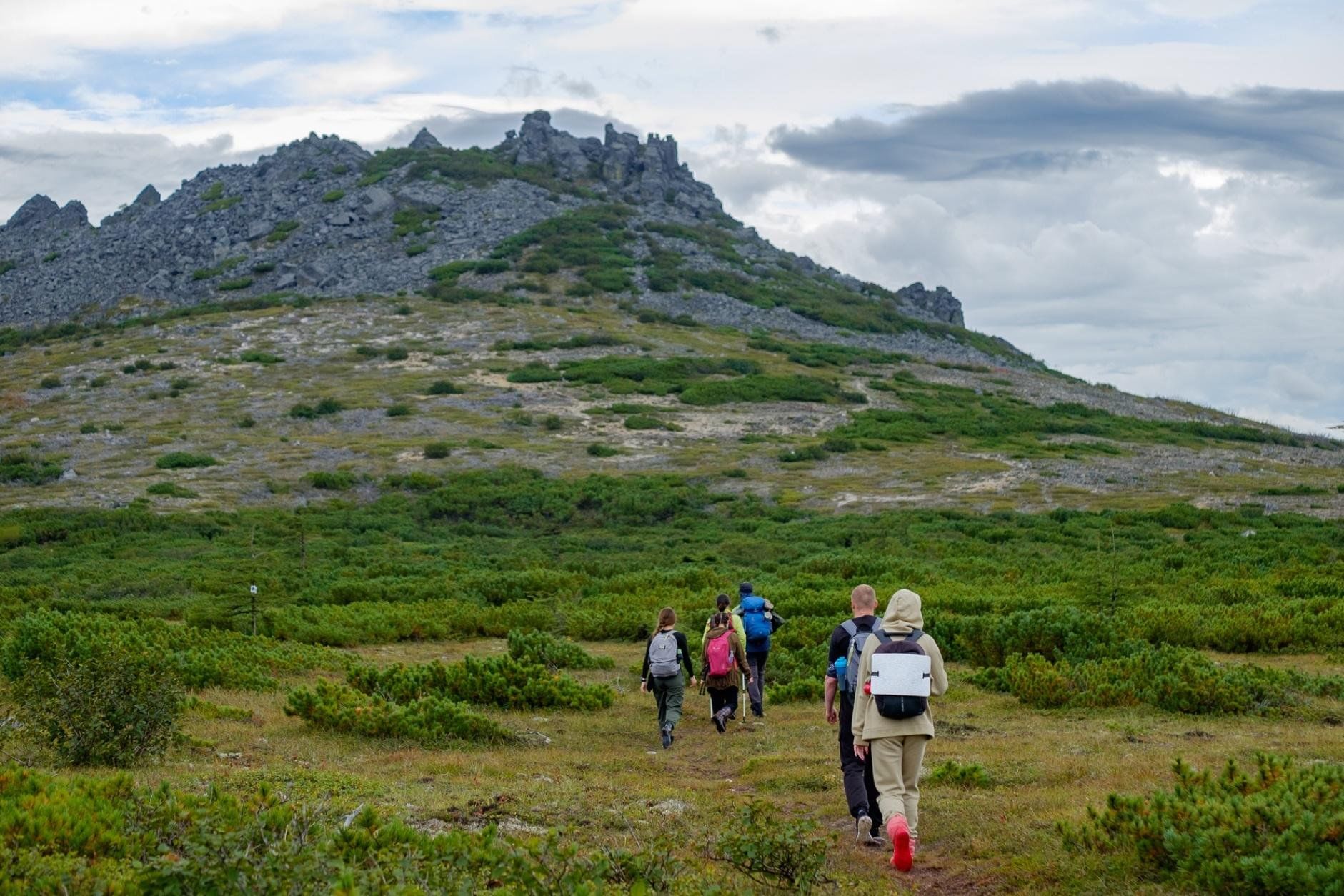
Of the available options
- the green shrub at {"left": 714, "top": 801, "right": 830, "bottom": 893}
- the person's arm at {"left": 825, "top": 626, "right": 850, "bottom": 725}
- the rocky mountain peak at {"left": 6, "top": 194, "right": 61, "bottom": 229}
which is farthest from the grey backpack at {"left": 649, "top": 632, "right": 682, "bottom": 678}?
the rocky mountain peak at {"left": 6, "top": 194, "right": 61, "bottom": 229}

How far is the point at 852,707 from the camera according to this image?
966 cm

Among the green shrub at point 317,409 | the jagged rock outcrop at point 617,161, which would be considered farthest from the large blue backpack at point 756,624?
the jagged rock outcrop at point 617,161

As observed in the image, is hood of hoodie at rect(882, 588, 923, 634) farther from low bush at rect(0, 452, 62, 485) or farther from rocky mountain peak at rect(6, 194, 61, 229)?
rocky mountain peak at rect(6, 194, 61, 229)

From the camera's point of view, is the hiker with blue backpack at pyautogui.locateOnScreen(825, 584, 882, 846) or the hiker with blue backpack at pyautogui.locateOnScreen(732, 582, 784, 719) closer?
the hiker with blue backpack at pyautogui.locateOnScreen(825, 584, 882, 846)

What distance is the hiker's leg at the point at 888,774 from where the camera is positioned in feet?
28.4

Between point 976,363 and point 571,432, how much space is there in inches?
1372

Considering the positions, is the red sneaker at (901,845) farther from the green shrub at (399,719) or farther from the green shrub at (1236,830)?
the green shrub at (399,719)

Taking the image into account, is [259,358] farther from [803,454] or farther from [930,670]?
[930,670]

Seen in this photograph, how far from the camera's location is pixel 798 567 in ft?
90.3

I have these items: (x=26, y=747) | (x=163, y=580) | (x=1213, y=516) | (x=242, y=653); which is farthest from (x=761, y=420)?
(x=26, y=747)

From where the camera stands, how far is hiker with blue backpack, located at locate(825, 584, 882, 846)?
9125mm

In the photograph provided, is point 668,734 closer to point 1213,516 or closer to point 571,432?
point 1213,516

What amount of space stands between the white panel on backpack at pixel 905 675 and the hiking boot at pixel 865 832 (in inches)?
43.4

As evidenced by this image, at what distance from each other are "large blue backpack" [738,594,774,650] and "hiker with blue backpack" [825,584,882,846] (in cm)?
574
